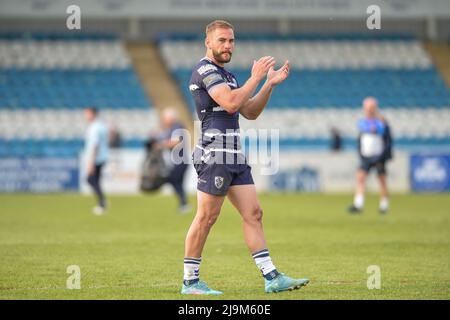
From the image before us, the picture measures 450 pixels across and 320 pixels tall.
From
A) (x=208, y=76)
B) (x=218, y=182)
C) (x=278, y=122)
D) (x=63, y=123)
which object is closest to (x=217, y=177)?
(x=218, y=182)

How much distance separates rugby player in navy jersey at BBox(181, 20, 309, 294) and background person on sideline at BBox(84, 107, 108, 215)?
13.1 m

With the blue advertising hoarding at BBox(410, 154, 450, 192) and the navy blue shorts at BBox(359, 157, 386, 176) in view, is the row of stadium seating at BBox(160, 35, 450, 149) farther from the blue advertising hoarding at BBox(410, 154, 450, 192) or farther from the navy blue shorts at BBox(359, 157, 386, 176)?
the navy blue shorts at BBox(359, 157, 386, 176)

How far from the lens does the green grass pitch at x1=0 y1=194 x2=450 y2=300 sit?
966 centimetres

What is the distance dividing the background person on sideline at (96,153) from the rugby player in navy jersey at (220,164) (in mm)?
13116

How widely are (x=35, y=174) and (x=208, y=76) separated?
77.8 ft

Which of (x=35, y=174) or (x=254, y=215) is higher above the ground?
(x=35, y=174)

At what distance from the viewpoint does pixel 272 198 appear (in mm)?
28469

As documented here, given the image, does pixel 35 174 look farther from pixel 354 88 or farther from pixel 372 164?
pixel 354 88

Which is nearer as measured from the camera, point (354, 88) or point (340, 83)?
point (354, 88)

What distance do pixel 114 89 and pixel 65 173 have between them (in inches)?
366

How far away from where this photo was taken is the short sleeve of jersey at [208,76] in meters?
8.98

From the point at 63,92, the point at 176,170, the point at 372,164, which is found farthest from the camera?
the point at 63,92

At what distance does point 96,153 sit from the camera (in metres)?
22.6

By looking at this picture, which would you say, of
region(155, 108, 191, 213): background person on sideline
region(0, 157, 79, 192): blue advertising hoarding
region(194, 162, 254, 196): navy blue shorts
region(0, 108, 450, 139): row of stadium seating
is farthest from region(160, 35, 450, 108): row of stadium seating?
region(194, 162, 254, 196): navy blue shorts
